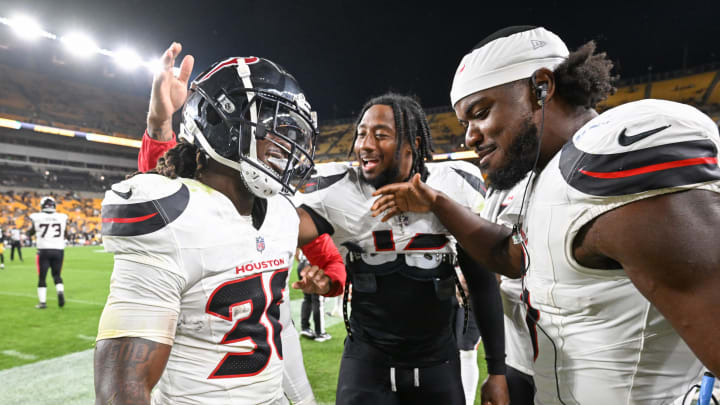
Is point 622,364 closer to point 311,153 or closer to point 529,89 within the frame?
point 529,89

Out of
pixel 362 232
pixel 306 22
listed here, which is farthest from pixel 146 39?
pixel 362 232

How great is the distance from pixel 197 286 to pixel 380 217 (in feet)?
3.37

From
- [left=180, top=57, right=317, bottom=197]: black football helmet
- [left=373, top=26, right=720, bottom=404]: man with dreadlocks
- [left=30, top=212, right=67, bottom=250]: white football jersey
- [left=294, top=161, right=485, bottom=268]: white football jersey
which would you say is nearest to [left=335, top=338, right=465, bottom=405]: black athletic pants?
[left=294, top=161, right=485, bottom=268]: white football jersey

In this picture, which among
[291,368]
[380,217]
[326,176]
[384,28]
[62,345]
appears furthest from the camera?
[384,28]

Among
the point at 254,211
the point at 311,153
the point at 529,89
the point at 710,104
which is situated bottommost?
the point at 710,104

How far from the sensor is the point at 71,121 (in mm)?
33500

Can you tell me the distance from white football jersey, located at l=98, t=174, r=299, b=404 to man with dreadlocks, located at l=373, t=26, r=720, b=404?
908 mm

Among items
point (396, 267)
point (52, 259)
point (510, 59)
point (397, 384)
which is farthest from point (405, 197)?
point (52, 259)

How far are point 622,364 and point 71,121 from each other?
1609 inches

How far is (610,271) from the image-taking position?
1.03 m

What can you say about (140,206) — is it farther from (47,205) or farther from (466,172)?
(47,205)

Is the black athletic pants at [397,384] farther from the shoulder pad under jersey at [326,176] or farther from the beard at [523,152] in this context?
the beard at [523,152]

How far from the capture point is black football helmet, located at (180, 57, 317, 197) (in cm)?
154

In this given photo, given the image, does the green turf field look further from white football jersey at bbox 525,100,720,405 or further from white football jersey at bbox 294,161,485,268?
white football jersey at bbox 525,100,720,405
